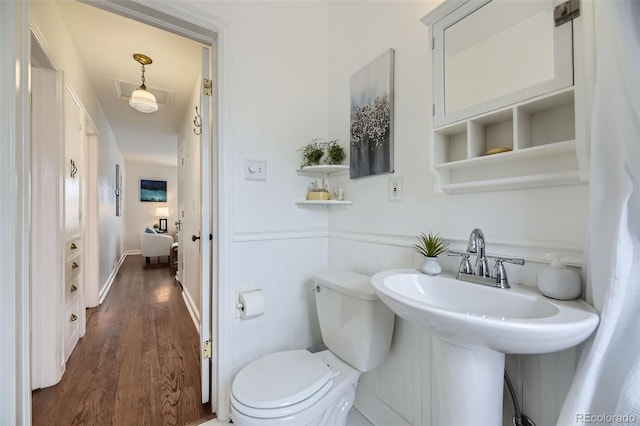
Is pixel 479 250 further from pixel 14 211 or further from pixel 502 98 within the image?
pixel 14 211

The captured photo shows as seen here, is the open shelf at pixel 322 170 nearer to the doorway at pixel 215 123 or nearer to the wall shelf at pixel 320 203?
the wall shelf at pixel 320 203

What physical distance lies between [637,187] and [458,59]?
0.74m

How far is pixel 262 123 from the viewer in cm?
157

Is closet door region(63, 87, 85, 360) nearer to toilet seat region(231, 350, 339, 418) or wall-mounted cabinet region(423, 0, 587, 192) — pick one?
toilet seat region(231, 350, 339, 418)

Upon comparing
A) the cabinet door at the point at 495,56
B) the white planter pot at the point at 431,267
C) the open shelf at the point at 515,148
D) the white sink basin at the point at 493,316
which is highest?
the cabinet door at the point at 495,56

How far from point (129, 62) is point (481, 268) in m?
3.10

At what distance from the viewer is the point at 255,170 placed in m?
1.53

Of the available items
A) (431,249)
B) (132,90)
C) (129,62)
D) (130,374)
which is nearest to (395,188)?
(431,249)

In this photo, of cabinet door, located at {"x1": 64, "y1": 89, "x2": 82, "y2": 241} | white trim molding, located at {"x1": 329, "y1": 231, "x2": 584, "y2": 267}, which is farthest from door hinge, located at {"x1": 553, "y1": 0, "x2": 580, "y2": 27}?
cabinet door, located at {"x1": 64, "y1": 89, "x2": 82, "y2": 241}

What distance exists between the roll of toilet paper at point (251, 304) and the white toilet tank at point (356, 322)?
0.35 meters

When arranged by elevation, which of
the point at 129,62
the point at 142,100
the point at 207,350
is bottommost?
the point at 207,350

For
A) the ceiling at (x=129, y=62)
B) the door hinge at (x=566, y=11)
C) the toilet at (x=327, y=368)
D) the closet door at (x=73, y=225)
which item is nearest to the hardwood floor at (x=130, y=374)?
the closet door at (x=73, y=225)

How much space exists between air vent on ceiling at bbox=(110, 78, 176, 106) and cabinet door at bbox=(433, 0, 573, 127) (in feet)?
9.75

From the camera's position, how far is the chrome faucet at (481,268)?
2.91 ft
